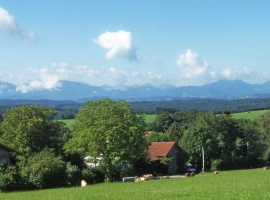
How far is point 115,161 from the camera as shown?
1946 inches

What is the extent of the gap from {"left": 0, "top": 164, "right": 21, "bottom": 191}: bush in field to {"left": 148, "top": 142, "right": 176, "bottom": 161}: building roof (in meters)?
26.6

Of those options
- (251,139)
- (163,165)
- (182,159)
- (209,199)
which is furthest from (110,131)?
(251,139)

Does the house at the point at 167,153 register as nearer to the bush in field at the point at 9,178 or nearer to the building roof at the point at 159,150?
the building roof at the point at 159,150

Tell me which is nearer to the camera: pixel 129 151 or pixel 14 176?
pixel 14 176

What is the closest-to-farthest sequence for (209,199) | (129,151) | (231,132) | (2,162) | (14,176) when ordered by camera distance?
(209,199), (14,176), (2,162), (129,151), (231,132)

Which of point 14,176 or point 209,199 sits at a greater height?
point 209,199

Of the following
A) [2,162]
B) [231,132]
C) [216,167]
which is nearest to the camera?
[2,162]

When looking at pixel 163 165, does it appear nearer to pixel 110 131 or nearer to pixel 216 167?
pixel 216 167

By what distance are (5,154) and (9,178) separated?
6245 mm

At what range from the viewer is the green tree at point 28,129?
5041 centimetres

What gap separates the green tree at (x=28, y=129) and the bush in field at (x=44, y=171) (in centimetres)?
326

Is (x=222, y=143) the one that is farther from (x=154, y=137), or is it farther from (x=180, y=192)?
(x=180, y=192)

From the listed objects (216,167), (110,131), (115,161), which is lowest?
(216,167)

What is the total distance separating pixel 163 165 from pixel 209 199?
46.2 m
